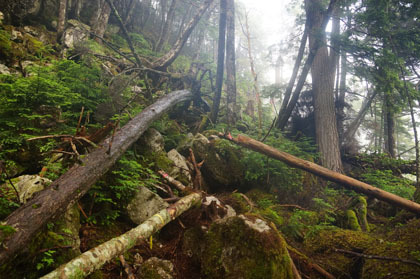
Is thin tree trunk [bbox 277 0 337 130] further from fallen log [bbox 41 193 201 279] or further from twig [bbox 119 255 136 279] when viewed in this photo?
twig [bbox 119 255 136 279]

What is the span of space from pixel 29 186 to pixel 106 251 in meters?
1.47

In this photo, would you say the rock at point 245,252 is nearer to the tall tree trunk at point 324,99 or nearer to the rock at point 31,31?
the tall tree trunk at point 324,99

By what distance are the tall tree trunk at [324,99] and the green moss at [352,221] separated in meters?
2.83

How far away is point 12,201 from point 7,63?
5.02 metres

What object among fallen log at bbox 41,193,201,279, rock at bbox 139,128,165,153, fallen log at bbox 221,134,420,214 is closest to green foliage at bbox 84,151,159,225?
fallen log at bbox 41,193,201,279

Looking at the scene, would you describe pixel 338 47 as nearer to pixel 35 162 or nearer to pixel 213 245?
pixel 213 245

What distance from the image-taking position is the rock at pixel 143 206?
3.27 meters

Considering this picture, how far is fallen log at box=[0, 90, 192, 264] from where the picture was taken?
1803 mm

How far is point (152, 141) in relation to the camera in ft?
16.3

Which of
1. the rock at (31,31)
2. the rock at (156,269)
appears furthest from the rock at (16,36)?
the rock at (156,269)

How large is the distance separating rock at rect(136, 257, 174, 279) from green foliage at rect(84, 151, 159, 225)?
93cm

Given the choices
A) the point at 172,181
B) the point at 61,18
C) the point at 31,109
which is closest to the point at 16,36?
the point at 61,18

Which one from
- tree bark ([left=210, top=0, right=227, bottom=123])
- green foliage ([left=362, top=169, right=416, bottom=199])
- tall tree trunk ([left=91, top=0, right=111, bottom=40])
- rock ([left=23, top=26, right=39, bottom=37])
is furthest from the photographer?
tall tree trunk ([left=91, top=0, right=111, bottom=40])

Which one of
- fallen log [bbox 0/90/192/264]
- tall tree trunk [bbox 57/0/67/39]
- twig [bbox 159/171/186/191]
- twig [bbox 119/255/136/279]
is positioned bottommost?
twig [bbox 119/255/136/279]
